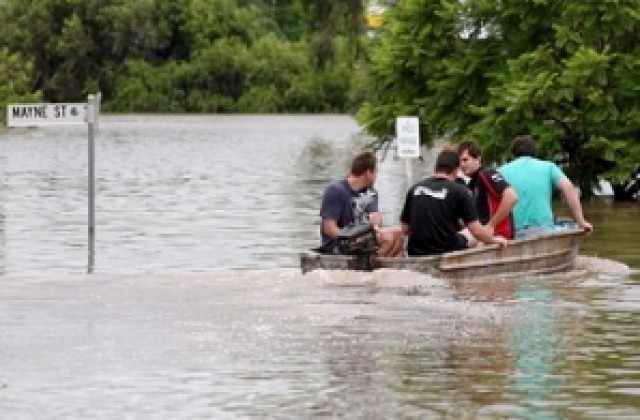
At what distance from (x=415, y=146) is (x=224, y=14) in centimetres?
10352

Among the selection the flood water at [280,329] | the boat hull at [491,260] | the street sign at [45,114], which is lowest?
the flood water at [280,329]

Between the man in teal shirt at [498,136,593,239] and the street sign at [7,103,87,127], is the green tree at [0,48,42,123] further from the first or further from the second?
the man in teal shirt at [498,136,593,239]

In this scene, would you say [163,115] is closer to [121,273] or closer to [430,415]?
[121,273]

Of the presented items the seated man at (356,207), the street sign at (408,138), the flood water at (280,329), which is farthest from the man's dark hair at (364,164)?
the street sign at (408,138)

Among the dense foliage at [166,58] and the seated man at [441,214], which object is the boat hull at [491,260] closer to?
the seated man at [441,214]

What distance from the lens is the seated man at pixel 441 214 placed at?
2048 cm

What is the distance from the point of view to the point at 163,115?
123688 millimetres

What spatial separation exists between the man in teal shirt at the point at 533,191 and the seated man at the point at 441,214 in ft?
4.74

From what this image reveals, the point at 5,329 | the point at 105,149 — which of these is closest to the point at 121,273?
the point at 5,329

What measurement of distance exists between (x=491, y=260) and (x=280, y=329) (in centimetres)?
437

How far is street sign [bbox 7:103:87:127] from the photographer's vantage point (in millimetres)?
24094

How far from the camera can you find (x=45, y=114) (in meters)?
24.2

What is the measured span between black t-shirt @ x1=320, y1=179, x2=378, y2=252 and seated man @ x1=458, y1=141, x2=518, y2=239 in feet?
4.11

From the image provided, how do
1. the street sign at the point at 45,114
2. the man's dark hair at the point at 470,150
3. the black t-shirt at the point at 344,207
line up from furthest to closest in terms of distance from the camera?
the street sign at the point at 45,114, the man's dark hair at the point at 470,150, the black t-shirt at the point at 344,207
